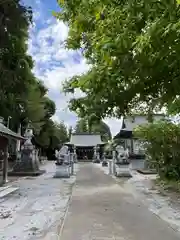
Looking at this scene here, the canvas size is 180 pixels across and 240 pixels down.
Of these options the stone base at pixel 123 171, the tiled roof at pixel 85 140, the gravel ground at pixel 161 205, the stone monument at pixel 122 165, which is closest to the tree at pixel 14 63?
the stone monument at pixel 122 165

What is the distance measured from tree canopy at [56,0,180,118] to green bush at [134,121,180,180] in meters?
9.79

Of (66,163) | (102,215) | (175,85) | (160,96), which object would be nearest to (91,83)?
(175,85)

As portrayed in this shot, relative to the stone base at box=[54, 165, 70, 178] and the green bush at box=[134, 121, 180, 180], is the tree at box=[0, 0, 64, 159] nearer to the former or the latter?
the stone base at box=[54, 165, 70, 178]

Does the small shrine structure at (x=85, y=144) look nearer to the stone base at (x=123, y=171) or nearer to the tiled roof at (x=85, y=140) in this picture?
the tiled roof at (x=85, y=140)

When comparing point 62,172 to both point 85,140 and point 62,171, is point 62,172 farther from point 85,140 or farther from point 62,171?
point 85,140

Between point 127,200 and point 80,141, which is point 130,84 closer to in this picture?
point 127,200

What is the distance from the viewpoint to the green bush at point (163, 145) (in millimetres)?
16531

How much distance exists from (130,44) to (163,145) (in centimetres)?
1311

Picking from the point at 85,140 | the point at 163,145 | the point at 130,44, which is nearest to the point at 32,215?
the point at 130,44

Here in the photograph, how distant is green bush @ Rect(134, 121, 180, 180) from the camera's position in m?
16.5

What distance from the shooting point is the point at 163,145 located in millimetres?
17219

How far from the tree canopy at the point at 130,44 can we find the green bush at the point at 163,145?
979 centimetres

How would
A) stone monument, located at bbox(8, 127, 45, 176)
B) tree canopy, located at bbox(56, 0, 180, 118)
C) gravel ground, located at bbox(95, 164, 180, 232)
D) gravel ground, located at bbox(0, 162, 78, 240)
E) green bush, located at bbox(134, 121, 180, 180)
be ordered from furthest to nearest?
stone monument, located at bbox(8, 127, 45, 176) < green bush, located at bbox(134, 121, 180, 180) < gravel ground, located at bbox(95, 164, 180, 232) < gravel ground, located at bbox(0, 162, 78, 240) < tree canopy, located at bbox(56, 0, 180, 118)

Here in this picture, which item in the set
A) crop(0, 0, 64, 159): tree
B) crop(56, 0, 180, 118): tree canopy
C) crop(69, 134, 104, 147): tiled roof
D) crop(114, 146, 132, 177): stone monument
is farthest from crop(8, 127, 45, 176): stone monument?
crop(69, 134, 104, 147): tiled roof
